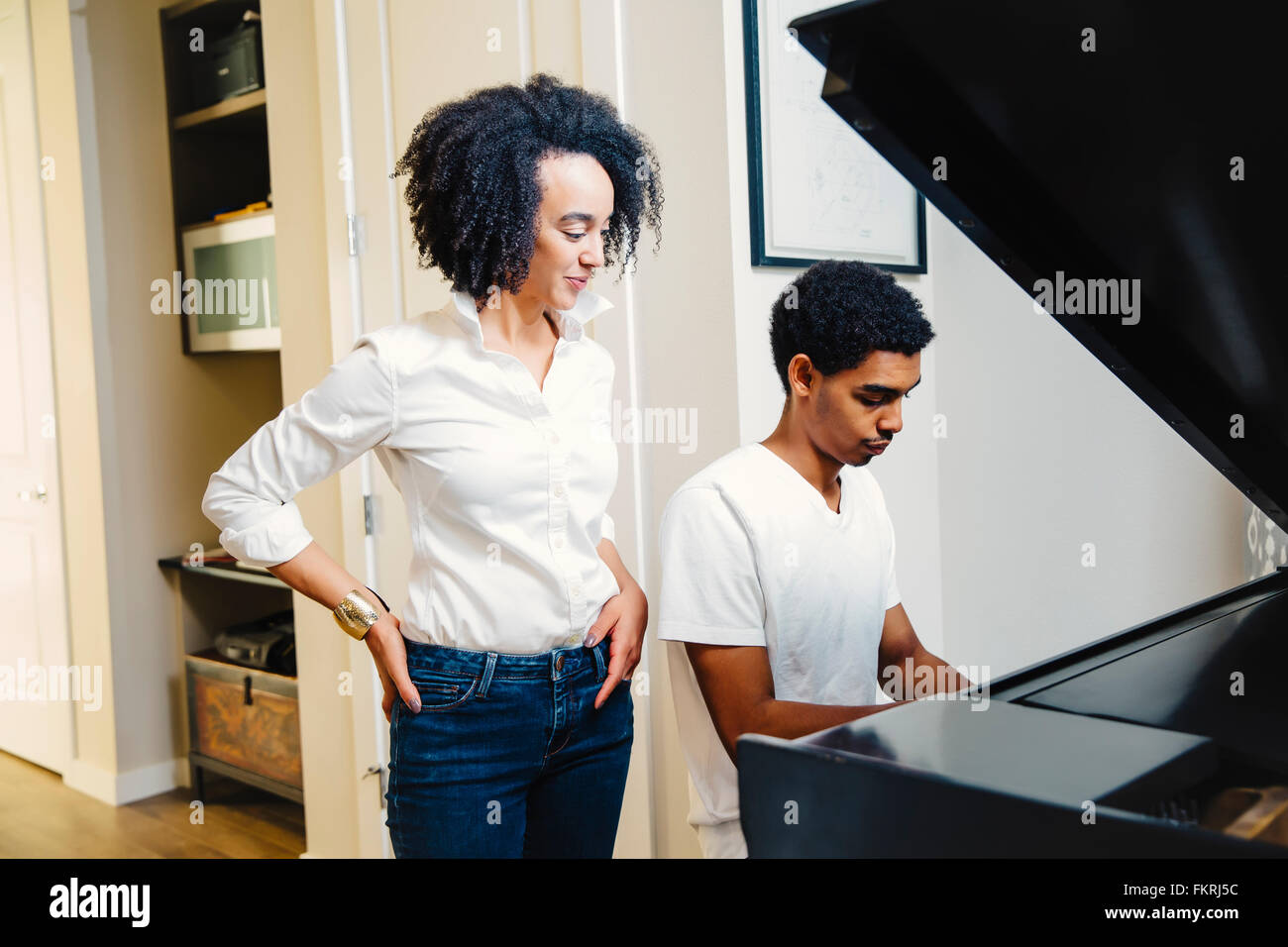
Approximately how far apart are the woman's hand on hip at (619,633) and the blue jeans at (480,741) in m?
0.02

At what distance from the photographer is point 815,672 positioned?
1.30 meters

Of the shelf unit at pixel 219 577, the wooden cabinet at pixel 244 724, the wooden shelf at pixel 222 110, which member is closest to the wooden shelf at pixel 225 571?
the shelf unit at pixel 219 577

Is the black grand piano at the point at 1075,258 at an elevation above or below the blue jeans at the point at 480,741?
above

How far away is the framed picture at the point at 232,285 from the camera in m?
3.08

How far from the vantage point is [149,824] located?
3152 mm

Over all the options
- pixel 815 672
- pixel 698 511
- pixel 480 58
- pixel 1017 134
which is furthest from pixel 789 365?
pixel 480 58

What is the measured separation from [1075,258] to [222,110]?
2.93 metres

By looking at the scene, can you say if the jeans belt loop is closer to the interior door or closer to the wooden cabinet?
the wooden cabinet

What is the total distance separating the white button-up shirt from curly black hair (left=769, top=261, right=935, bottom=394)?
0.30 meters

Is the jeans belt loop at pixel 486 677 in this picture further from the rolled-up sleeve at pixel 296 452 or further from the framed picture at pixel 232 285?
the framed picture at pixel 232 285

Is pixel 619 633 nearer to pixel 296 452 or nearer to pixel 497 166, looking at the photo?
pixel 296 452

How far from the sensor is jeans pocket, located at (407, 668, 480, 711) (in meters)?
1.25

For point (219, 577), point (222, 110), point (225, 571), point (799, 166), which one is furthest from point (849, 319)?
point (219, 577)

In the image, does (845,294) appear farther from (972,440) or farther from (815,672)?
(972,440)
